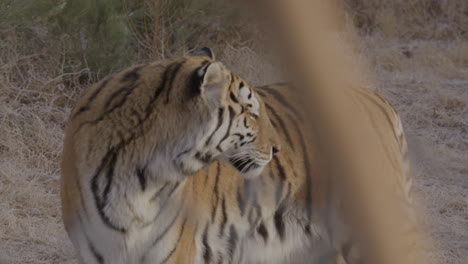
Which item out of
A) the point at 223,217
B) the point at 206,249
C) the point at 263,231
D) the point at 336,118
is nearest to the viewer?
the point at 336,118

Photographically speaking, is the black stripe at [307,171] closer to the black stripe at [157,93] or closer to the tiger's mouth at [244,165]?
the tiger's mouth at [244,165]

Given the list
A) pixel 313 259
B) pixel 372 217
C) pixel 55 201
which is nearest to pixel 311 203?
pixel 313 259

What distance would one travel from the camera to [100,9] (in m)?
6.64

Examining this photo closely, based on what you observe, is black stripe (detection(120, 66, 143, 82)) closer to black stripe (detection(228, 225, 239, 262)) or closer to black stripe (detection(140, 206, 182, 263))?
black stripe (detection(140, 206, 182, 263))

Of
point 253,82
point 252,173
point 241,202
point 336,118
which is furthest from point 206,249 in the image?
point 253,82

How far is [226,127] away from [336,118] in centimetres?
221

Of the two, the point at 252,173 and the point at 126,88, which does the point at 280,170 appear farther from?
the point at 126,88

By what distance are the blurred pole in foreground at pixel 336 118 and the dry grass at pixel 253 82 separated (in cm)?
296

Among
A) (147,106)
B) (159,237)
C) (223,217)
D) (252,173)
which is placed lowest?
(223,217)

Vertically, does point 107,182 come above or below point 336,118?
below

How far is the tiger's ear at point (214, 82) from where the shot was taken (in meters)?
2.90

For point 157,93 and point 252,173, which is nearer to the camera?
point 157,93

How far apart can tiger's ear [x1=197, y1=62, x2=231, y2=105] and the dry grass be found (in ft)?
3.98

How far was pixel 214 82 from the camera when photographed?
295 cm
